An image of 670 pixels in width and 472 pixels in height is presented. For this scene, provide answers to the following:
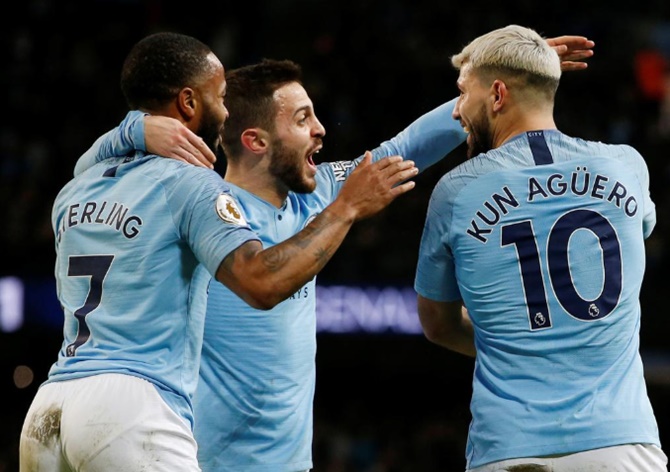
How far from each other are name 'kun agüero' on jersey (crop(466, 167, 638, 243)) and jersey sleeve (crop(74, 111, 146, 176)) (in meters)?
1.29

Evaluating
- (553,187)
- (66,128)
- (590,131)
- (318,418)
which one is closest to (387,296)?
(318,418)

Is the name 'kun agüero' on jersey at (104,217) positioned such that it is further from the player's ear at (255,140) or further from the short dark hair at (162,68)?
the player's ear at (255,140)

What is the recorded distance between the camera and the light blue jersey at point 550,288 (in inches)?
146

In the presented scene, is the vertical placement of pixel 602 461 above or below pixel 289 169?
below

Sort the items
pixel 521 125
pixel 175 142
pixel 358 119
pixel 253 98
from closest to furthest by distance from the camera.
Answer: pixel 175 142 < pixel 521 125 < pixel 253 98 < pixel 358 119

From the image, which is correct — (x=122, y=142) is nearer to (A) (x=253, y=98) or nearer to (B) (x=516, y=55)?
(A) (x=253, y=98)

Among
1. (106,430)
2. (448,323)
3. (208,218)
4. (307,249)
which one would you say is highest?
(208,218)

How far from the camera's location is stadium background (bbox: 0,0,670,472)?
13.2 m

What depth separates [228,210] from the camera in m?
3.73

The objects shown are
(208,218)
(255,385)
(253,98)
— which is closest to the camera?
(208,218)

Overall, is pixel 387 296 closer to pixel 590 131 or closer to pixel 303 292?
pixel 590 131

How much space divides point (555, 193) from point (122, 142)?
1.64 m

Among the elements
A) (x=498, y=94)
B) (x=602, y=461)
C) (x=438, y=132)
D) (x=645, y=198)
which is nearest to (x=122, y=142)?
(x=498, y=94)

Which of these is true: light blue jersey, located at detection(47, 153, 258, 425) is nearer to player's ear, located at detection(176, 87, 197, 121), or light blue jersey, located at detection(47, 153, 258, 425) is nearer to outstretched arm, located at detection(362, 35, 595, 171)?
player's ear, located at detection(176, 87, 197, 121)
